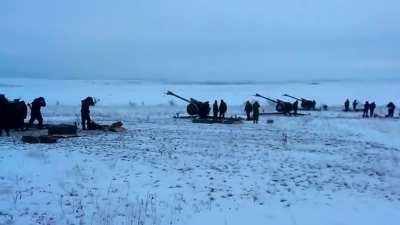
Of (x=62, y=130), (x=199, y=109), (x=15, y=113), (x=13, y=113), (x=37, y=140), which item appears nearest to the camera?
(x=37, y=140)

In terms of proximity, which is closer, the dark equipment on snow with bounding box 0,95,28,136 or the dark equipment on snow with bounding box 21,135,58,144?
the dark equipment on snow with bounding box 21,135,58,144

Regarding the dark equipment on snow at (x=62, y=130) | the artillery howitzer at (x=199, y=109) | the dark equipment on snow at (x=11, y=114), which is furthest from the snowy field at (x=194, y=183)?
the artillery howitzer at (x=199, y=109)

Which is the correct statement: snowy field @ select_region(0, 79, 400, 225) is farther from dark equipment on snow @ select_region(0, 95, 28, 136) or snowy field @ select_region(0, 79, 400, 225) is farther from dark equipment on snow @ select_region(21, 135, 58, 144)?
dark equipment on snow @ select_region(0, 95, 28, 136)

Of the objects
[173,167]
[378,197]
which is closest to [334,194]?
[378,197]

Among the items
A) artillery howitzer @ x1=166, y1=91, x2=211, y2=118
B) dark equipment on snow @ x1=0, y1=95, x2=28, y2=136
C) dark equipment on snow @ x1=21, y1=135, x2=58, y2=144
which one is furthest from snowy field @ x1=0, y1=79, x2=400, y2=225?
artillery howitzer @ x1=166, y1=91, x2=211, y2=118

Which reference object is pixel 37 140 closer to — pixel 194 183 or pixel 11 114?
pixel 11 114

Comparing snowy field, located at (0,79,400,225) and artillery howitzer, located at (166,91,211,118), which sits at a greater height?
artillery howitzer, located at (166,91,211,118)

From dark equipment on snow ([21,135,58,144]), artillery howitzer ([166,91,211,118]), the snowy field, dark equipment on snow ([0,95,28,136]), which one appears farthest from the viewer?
artillery howitzer ([166,91,211,118])

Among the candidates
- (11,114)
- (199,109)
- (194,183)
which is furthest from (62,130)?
(199,109)

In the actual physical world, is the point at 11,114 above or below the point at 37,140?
above

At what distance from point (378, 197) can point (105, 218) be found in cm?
642

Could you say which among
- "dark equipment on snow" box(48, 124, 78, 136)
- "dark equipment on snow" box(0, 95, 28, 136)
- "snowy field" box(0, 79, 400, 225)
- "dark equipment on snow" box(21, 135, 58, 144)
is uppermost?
"dark equipment on snow" box(0, 95, 28, 136)

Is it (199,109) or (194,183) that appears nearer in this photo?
(194,183)

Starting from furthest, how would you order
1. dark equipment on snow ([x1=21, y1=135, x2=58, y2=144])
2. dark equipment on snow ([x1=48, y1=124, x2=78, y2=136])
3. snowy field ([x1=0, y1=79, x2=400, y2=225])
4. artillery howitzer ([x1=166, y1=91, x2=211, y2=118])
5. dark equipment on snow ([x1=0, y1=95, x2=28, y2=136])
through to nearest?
1. artillery howitzer ([x1=166, y1=91, x2=211, y2=118])
2. dark equipment on snow ([x1=0, y1=95, x2=28, y2=136])
3. dark equipment on snow ([x1=48, y1=124, x2=78, y2=136])
4. dark equipment on snow ([x1=21, y1=135, x2=58, y2=144])
5. snowy field ([x1=0, y1=79, x2=400, y2=225])
